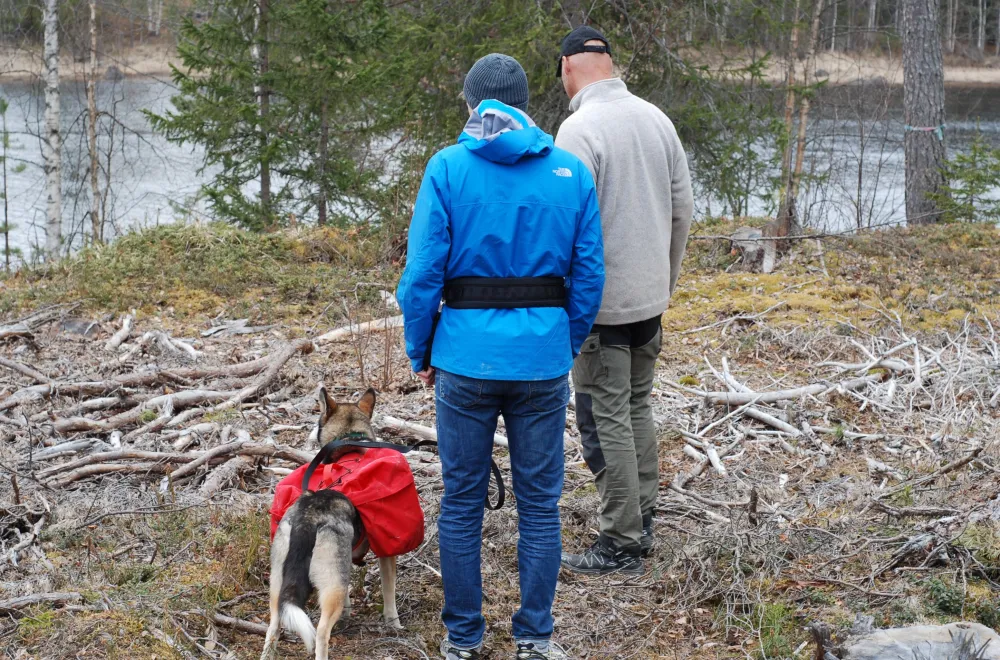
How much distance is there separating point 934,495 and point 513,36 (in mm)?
6299

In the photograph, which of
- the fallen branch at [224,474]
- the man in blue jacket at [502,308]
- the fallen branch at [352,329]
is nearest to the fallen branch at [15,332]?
the fallen branch at [352,329]

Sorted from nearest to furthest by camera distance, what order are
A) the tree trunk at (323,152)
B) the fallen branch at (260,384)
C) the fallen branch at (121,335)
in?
the fallen branch at (260,384), the fallen branch at (121,335), the tree trunk at (323,152)

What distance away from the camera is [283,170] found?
39.2 feet

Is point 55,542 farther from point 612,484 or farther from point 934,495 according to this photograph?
point 934,495

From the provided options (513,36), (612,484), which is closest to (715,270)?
(513,36)

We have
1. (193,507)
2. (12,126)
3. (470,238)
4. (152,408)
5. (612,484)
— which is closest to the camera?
(470,238)

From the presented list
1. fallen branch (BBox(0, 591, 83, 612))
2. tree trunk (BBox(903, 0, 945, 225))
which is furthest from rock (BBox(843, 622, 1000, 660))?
tree trunk (BBox(903, 0, 945, 225))

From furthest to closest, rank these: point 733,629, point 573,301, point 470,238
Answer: point 733,629
point 573,301
point 470,238

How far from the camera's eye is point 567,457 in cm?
488

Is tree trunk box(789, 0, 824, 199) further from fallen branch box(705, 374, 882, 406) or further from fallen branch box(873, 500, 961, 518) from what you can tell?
fallen branch box(873, 500, 961, 518)

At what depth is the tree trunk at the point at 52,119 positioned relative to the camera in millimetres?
11727

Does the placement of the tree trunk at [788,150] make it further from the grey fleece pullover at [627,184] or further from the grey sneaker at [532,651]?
the grey sneaker at [532,651]

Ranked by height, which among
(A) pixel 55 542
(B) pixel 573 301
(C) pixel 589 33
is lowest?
(A) pixel 55 542

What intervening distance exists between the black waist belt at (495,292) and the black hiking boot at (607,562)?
A: 1.38 meters
